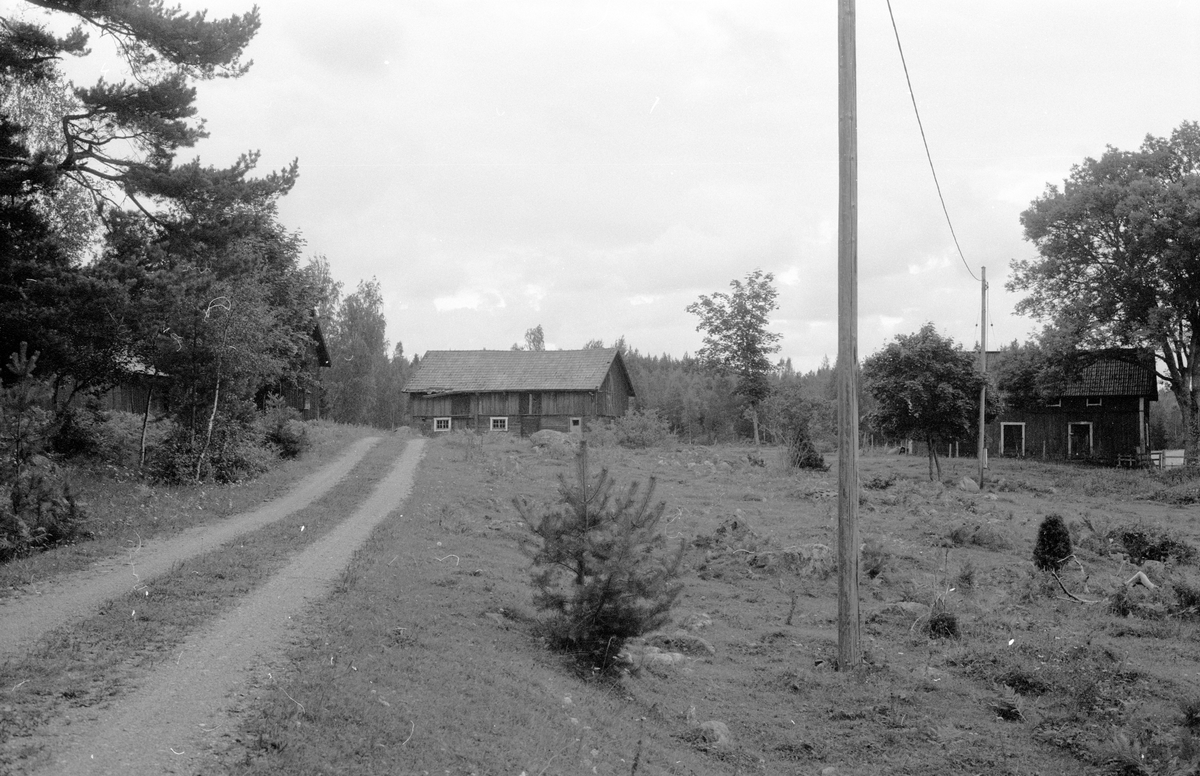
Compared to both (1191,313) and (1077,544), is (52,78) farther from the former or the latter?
(1191,313)

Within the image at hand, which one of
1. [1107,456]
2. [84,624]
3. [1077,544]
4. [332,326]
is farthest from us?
[332,326]

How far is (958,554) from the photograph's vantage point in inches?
774

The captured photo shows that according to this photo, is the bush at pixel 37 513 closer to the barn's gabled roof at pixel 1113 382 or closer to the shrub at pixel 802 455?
the shrub at pixel 802 455

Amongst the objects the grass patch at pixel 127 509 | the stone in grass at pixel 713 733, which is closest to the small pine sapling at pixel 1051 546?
the stone in grass at pixel 713 733

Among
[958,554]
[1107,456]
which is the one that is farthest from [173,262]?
[1107,456]

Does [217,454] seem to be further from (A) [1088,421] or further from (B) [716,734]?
(A) [1088,421]

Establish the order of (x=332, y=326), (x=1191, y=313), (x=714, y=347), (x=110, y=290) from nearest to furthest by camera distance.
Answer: (x=110, y=290) → (x=1191, y=313) → (x=714, y=347) → (x=332, y=326)

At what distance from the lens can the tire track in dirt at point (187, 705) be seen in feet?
19.1

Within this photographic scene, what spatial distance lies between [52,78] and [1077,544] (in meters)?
25.2

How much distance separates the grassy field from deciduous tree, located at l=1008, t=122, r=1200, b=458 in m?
22.5

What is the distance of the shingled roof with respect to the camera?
174 ft

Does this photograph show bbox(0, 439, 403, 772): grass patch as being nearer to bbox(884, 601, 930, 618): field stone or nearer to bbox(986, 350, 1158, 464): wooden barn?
bbox(884, 601, 930, 618): field stone

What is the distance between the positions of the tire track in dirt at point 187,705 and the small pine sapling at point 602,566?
3.05 metres

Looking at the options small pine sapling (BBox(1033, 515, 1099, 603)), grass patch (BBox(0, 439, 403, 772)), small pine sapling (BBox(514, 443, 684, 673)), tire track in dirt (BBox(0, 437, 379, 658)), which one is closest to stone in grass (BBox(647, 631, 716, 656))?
small pine sapling (BBox(514, 443, 684, 673))
